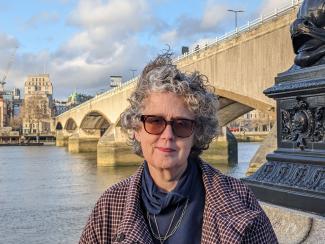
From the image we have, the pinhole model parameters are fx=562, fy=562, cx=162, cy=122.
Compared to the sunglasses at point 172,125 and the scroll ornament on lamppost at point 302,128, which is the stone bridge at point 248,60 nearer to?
the scroll ornament on lamppost at point 302,128

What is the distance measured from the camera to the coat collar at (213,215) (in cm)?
170

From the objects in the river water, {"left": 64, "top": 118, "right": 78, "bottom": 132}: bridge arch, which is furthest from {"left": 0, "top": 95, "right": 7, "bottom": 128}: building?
the river water

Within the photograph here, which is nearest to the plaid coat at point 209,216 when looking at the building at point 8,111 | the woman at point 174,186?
the woman at point 174,186

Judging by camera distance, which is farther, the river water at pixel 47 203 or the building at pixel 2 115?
the building at pixel 2 115

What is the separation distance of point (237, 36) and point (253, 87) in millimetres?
2773

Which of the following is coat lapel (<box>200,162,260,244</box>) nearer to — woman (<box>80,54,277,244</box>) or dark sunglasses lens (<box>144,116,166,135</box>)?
woman (<box>80,54,277,244</box>)

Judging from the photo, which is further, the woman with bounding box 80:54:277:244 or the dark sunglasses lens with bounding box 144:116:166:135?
the dark sunglasses lens with bounding box 144:116:166:135

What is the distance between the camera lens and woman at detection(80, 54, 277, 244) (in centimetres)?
175

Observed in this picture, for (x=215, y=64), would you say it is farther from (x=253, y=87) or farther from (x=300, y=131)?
(x=300, y=131)

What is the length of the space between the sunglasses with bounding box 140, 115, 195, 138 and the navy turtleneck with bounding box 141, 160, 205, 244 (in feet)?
0.48

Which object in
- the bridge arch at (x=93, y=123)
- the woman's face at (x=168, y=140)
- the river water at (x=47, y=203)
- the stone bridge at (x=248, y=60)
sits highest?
the stone bridge at (x=248, y=60)

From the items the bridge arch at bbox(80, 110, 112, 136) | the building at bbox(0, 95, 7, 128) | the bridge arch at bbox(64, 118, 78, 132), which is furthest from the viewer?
the building at bbox(0, 95, 7, 128)

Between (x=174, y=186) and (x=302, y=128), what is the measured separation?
6.70 feet

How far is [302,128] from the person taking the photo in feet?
12.2
